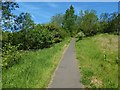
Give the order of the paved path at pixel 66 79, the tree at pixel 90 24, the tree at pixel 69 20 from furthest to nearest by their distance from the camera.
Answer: the tree at pixel 69 20 < the tree at pixel 90 24 < the paved path at pixel 66 79

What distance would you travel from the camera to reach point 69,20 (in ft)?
340

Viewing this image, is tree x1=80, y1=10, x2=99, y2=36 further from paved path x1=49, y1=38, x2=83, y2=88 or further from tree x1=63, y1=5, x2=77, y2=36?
paved path x1=49, y1=38, x2=83, y2=88

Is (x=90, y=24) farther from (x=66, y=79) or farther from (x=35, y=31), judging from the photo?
(x=66, y=79)

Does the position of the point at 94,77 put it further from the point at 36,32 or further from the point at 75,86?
the point at 36,32

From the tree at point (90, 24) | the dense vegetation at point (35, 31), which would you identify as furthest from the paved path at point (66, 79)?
the tree at point (90, 24)

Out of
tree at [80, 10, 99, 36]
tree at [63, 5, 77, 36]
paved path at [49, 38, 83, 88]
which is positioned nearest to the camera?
paved path at [49, 38, 83, 88]

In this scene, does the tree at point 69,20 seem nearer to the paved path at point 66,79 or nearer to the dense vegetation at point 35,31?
the dense vegetation at point 35,31

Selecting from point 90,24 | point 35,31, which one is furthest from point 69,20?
point 35,31

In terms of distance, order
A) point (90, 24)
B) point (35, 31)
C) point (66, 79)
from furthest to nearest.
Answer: point (90, 24) < point (35, 31) < point (66, 79)

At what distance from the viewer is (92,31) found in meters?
76.0

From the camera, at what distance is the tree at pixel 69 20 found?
100725 millimetres

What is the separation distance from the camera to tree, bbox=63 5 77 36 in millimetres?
100725

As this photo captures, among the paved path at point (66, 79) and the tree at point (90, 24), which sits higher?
the paved path at point (66, 79)

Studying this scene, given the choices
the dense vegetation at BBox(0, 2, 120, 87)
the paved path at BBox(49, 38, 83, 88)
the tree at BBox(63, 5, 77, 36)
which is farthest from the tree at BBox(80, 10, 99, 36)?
the paved path at BBox(49, 38, 83, 88)
